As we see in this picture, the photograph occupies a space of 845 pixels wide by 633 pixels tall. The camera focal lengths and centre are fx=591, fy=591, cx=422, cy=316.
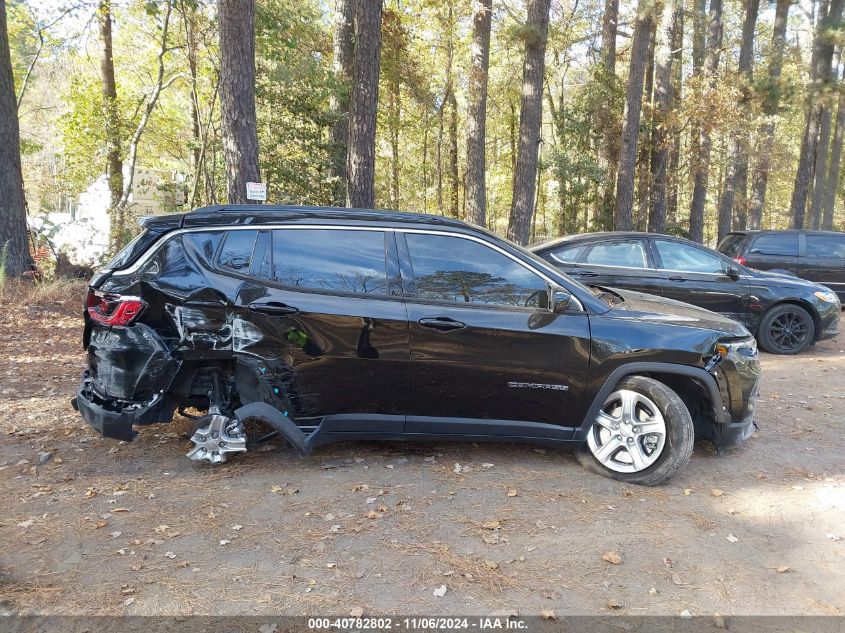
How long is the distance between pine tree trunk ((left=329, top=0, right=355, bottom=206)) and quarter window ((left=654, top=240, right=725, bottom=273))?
775 centimetres

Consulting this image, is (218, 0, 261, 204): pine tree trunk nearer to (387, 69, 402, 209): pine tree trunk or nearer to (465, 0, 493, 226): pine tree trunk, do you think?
(465, 0, 493, 226): pine tree trunk

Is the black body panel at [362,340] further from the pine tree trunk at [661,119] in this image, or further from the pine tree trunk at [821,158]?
the pine tree trunk at [821,158]

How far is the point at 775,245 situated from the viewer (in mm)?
11398

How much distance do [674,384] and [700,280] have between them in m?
4.56

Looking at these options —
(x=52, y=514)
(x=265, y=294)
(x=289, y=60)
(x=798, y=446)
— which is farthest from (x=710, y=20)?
(x=52, y=514)

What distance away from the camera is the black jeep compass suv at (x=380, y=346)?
4020mm

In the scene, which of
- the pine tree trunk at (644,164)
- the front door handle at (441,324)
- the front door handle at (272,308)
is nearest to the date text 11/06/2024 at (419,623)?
the front door handle at (441,324)

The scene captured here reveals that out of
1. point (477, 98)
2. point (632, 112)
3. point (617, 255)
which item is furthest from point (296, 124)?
point (632, 112)

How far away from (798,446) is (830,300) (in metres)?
4.44

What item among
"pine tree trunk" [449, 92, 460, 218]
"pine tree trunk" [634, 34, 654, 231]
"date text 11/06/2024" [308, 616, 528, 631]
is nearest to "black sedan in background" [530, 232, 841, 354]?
"date text 11/06/2024" [308, 616, 528, 631]

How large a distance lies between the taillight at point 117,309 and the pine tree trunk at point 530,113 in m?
11.9

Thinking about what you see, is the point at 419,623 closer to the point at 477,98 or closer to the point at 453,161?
the point at 477,98

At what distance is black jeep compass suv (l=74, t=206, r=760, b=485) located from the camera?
13.2ft

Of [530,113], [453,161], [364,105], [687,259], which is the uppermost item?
[453,161]
